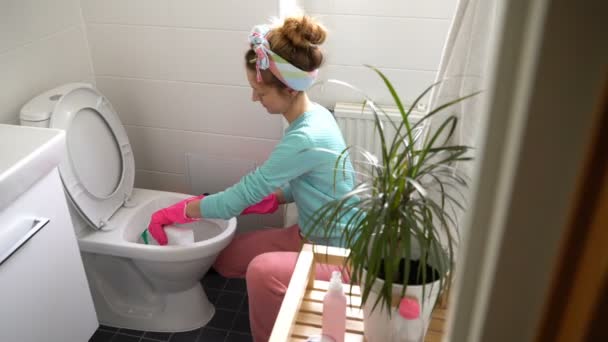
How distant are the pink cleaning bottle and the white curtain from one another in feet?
0.87

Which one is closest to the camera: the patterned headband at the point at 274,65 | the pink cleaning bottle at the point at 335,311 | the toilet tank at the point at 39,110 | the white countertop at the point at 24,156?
the pink cleaning bottle at the point at 335,311

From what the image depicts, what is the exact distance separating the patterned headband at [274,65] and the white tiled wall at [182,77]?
360mm

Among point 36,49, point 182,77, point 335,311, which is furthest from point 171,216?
point 335,311

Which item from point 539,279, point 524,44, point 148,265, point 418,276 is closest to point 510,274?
point 539,279

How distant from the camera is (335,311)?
106cm

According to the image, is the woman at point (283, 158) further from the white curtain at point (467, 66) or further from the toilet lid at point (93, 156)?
the white curtain at point (467, 66)

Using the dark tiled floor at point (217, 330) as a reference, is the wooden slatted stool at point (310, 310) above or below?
above

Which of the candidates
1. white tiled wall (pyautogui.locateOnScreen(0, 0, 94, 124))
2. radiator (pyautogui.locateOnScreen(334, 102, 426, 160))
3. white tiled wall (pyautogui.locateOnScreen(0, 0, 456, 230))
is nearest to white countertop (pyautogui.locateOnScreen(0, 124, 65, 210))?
white tiled wall (pyautogui.locateOnScreen(0, 0, 94, 124))

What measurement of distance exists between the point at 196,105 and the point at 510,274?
1.90 metres

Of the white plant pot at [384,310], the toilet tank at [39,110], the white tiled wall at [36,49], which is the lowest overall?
the white plant pot at [384,310]

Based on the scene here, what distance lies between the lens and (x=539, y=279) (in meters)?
0.31

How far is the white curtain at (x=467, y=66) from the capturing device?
98cm

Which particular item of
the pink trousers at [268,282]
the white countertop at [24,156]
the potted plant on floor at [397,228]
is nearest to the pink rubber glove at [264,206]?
the pink trousers at [268,282]

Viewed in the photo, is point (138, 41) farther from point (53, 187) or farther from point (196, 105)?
point (53, 187)
